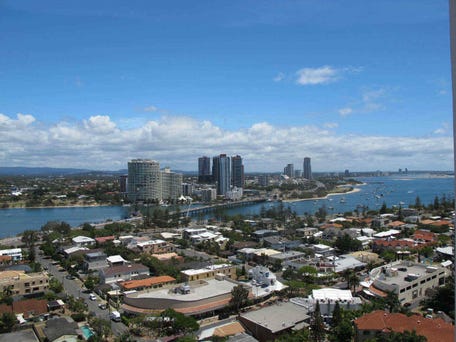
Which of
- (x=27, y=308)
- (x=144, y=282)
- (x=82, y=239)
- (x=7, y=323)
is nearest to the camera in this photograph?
(x=7, y=323)

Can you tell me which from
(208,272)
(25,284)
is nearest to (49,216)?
(25,284)

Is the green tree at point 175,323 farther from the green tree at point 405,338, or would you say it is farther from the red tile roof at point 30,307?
the green tree at point 405,338

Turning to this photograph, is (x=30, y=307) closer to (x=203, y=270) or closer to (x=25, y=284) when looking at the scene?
(x=25, y=284)

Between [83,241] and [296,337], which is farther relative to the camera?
[83,241]

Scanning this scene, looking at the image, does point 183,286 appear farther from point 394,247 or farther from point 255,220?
point 255,220

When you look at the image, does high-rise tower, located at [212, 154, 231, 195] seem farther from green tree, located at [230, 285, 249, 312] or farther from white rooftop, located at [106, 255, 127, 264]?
green tree, located at [230, 285, 249, 312]

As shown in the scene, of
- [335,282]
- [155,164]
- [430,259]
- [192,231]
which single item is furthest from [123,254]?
[155,164]

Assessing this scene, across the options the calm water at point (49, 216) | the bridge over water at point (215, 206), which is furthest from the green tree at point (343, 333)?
the bridge over water at point (215, 206)
